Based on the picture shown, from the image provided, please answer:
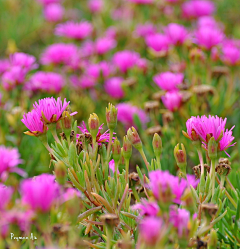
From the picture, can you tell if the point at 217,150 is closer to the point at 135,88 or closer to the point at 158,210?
the point at 158,210

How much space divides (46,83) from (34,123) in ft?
2.80

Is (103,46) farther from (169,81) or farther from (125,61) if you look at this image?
(169,81)

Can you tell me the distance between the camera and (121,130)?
4.92 feet

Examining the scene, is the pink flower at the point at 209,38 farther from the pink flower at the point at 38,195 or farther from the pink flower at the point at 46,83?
the pink flower at the point at 38,195

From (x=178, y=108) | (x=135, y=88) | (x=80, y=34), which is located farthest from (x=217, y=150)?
(x=80, y=34)

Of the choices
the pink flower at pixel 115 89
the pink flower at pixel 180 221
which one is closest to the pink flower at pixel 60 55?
the pink flower at pixel 115 89

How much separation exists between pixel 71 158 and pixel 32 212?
0.88ft

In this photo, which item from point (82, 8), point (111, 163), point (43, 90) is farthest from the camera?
point (82, 8)

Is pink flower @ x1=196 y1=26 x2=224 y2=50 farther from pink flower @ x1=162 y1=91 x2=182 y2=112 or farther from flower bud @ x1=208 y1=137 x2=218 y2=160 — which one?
flower bud @ x1=208 y1=137 x2=218 y2=160

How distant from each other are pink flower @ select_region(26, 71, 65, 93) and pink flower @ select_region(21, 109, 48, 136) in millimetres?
784

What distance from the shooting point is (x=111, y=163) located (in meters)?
0.85

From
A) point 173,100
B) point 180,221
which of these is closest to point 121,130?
point 173,100

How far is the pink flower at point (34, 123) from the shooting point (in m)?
0.71

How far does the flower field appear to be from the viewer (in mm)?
520
